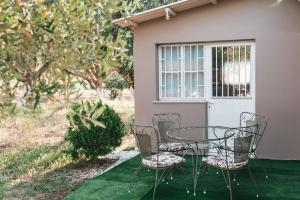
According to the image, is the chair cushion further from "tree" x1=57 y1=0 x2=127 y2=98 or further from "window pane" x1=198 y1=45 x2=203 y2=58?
"tree" x1=57 y1=0 x2=127 y2=98

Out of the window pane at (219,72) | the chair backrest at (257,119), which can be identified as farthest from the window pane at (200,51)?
the chair backrest at (257,119)

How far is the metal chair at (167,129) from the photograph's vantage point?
7.74 m

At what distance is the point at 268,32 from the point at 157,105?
2.82 metres

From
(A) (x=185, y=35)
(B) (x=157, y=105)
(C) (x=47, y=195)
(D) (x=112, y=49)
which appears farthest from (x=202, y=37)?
(D) (x=112, y=49)

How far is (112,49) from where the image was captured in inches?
110

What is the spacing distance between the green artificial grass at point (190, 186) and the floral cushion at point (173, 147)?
48 cm

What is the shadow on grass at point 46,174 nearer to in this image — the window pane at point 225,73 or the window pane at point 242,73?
the window pane at point 225,73

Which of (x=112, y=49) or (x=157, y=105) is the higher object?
(x=112, y=49)

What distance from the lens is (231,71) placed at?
Answer: 30.3 ft

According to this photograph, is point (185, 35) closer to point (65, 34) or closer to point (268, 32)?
point (268, 32)

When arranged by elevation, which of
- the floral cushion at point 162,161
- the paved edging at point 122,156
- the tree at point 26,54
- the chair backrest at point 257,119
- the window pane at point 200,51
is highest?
the window pane at point 200,51

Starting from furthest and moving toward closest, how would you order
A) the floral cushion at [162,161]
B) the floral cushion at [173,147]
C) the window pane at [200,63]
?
the window pane at [200,63] → the floral cushion at [173,147] → the floral cushion at [162,161]

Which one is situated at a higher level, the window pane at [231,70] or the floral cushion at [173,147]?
the window pane at [231,70]

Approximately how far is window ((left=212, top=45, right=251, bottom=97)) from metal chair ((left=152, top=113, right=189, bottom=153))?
39.9 inches
